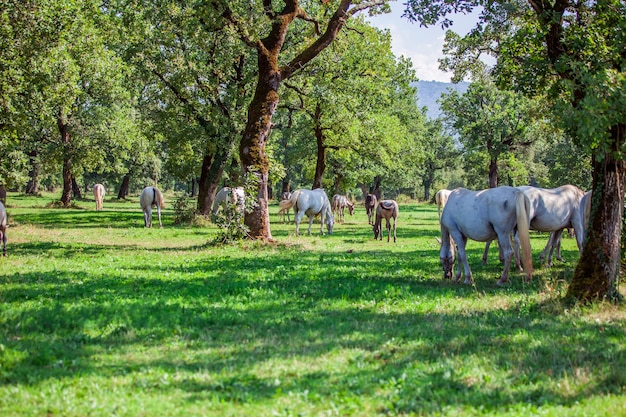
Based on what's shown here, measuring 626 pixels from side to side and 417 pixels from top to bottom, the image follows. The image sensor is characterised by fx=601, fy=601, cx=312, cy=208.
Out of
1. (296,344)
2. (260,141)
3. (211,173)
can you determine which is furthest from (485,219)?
(211,173)

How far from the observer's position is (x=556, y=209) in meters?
15.5

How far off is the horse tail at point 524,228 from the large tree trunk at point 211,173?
69.7 ft

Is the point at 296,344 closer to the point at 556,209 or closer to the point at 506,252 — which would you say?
the point at 506,252

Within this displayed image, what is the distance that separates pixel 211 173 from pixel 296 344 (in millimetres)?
26622

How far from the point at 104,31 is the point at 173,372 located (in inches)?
1080

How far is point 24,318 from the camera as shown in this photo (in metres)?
8.77

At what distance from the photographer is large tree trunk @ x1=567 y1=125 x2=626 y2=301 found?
10.3 meters

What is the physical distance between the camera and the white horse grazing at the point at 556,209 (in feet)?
50.4

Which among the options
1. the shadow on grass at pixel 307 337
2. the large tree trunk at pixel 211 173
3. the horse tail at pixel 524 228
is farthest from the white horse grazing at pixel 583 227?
the large tree trunk at pixel 211 173

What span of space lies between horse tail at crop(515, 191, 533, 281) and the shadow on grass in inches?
22.2

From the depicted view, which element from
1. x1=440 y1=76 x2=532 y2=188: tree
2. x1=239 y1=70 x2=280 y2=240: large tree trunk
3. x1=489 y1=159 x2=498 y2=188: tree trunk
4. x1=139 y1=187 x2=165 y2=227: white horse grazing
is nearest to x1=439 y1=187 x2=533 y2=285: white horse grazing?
x1=239 y1=70 x2=280 y2=240: large tree trunk

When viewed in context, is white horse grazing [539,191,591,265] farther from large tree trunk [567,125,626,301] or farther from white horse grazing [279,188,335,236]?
white horse grazing [279,188,335,236]

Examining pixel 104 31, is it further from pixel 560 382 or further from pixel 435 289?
pixel 560 382

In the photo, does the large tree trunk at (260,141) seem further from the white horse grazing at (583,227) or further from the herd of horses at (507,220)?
the white horse grazing at (583,227)
